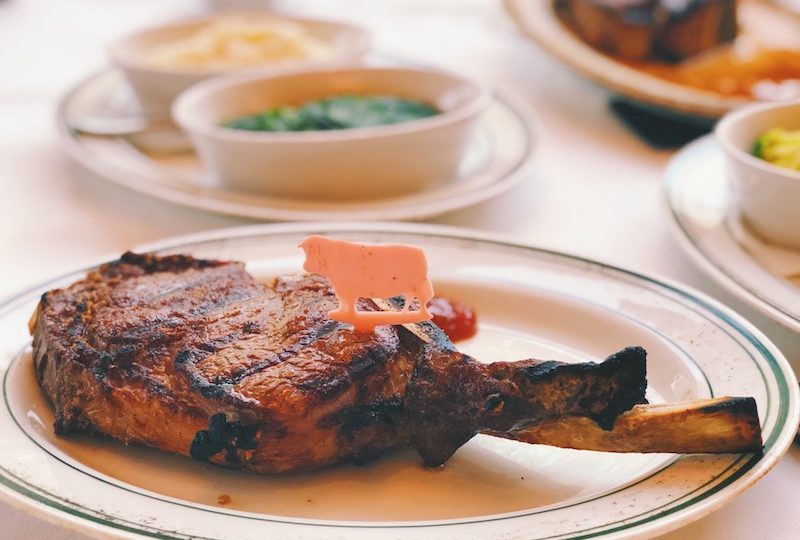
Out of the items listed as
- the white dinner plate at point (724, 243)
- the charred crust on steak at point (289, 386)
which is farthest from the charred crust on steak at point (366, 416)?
the white dinner plate at point (724, 243)

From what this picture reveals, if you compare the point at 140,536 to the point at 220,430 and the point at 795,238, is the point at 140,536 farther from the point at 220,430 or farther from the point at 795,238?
the point at 795,238

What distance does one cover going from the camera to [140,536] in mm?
1254

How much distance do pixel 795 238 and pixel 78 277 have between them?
5.50 ft

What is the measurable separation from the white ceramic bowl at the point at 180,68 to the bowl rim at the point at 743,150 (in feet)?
4.82

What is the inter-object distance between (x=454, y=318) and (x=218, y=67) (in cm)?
173

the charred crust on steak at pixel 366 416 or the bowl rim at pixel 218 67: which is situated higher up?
the bowl rim at pixel 218 67

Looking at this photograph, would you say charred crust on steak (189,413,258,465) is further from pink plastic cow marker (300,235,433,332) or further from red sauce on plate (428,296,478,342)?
red sauce on plate (428,296,478,342)

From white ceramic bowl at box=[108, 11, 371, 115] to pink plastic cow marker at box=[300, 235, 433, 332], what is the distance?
1.80m

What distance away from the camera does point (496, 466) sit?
155 cm

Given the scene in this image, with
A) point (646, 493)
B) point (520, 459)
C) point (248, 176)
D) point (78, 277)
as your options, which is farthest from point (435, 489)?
point (248, 176)

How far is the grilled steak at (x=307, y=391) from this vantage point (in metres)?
1.43

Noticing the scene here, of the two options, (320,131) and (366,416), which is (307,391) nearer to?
(366,416)

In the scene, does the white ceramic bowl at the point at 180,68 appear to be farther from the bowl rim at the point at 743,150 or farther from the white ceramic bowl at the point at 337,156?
the bowl rim at the point at 743,150

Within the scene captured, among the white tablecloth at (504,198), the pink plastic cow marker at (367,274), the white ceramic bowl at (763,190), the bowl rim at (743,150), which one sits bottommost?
the white tablecloth at (504,198)
